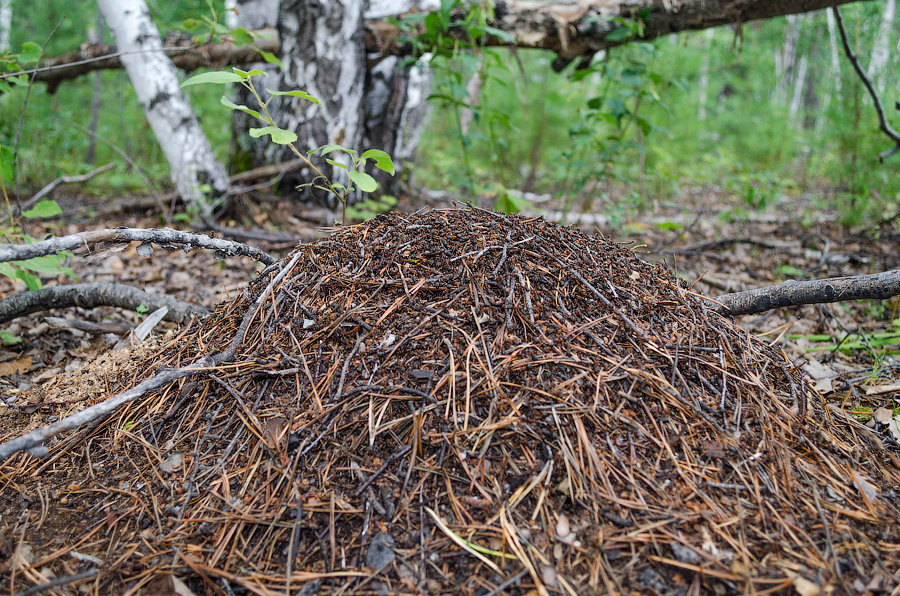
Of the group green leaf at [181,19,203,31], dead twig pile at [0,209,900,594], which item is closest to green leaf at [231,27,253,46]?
green leaf at [181,19,203,31]

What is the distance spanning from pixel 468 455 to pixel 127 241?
1.40 metres

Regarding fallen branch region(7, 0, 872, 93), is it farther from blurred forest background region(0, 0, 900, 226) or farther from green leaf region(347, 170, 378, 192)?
green leaf region(347, 170, 378, 192)

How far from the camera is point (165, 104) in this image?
13.9ft

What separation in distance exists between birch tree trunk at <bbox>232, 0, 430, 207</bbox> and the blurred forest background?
63 cm

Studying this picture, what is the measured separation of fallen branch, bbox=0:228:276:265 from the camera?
142 cm

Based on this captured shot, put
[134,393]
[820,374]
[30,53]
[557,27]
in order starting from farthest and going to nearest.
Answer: [557,27]
[30,53]
[820,374]
[134,393]

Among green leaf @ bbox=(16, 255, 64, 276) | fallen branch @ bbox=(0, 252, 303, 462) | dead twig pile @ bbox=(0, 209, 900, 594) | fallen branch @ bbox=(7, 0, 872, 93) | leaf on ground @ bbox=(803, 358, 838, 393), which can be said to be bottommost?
leaf on ground @ bbox=(803, 358, 838, 393)

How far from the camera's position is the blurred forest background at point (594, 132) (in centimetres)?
400

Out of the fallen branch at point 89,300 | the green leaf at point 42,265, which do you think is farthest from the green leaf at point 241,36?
the green leaf at point 42,265

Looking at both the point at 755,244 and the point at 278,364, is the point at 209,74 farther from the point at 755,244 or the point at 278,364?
the point at 755,244

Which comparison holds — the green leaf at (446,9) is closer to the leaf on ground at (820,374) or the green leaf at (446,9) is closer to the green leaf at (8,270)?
the green leaf at (8,270)

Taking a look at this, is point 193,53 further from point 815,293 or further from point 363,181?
point 815,293

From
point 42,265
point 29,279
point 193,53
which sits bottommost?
point 29,279

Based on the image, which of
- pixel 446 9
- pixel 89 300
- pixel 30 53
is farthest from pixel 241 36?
pixel 89 300
